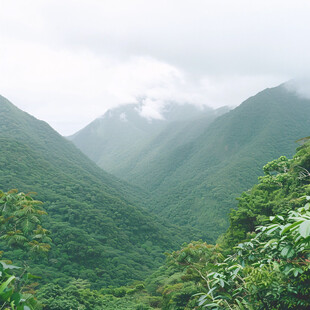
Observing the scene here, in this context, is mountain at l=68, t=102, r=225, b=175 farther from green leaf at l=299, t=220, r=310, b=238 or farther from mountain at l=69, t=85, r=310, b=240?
green leaf at l=299, t=220, r=310, b=238

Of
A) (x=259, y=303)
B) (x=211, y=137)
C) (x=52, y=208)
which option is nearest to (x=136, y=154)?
(x=211, y=137)

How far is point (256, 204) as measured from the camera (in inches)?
456

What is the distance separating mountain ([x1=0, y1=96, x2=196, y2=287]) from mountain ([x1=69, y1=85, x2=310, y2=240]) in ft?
50.4

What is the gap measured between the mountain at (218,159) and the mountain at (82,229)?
50.4ft

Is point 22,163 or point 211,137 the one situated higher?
point 211,137

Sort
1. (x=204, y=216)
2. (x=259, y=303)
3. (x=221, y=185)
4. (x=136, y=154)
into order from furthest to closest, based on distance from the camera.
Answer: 1. (x=136, y=154)
2. (x=221, y=185)
3. (x=204, y=216)
4. (x=259, y=303)

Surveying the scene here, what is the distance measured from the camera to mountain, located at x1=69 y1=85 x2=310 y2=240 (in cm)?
6281

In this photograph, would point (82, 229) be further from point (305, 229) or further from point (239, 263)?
point (305, 229)

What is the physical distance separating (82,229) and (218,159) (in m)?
66.7

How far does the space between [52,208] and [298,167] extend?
3007 cm

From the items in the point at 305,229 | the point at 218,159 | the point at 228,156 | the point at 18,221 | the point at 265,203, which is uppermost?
the point at 228,156

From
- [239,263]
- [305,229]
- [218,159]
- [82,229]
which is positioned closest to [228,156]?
[218,159]

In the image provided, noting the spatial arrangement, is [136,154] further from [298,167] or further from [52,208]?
[298,167]

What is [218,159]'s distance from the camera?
290 feet
